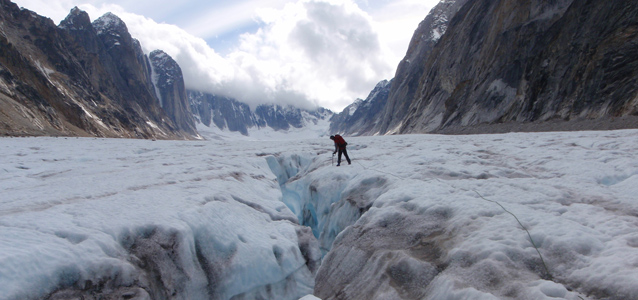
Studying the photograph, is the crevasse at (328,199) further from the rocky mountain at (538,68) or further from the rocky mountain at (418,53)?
the rocky mountain at (418,53)

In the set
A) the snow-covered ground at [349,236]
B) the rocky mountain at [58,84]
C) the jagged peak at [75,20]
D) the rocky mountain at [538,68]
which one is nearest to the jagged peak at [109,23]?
the rocky mountain at [58,84]

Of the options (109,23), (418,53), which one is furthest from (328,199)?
(109,23)

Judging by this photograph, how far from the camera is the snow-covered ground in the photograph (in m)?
4.58

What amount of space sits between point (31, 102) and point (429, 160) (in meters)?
79.3

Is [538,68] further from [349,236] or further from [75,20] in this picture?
[75,20]

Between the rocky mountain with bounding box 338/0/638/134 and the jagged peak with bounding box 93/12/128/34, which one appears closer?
the rocky mountain with bounding box 338/0/638/134

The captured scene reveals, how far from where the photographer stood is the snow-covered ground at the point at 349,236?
15.0 feet

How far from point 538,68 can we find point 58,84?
9976cm

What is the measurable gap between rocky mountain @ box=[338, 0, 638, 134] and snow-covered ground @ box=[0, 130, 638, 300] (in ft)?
76.9

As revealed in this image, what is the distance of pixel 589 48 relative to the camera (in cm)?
3278

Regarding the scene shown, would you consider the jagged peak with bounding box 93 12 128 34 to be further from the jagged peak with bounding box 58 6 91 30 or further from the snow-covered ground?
the snow-covered ground

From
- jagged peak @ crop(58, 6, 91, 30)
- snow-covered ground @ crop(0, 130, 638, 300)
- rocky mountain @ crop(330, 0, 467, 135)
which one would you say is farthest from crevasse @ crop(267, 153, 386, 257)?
jagged peak @ crop(58, 6, 91, 30)

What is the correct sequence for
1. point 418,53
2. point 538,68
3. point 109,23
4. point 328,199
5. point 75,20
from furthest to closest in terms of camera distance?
point 109,23, point 75,20, point 418,53, point 538,68, point 328,199

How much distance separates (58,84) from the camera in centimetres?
8006
